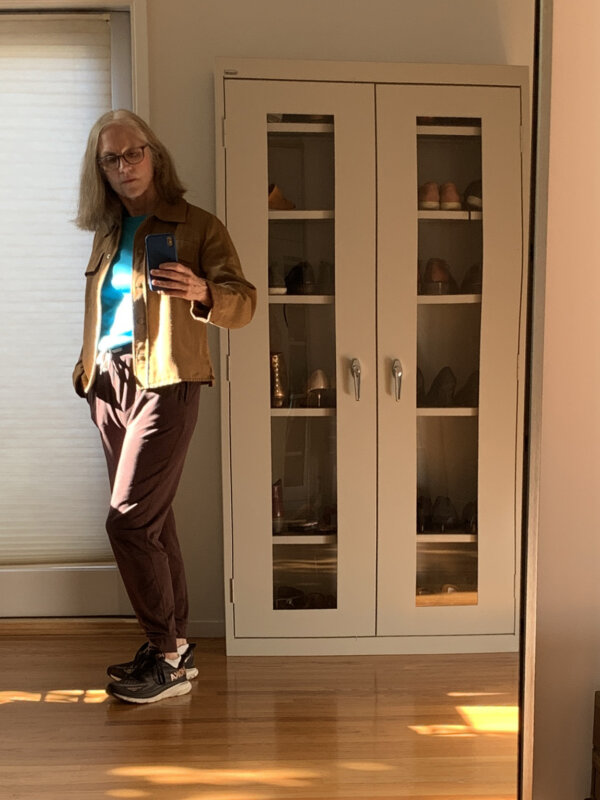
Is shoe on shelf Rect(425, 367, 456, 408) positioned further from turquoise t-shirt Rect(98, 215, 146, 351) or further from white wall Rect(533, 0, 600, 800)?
turquoise t-shirt Rect(98, 215, 146, 351)

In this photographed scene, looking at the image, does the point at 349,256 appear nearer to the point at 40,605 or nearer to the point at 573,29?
the point at 573,29

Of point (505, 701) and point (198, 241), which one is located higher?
point (198, 241)

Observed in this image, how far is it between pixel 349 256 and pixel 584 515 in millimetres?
619

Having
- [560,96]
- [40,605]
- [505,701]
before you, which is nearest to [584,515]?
[505,701]

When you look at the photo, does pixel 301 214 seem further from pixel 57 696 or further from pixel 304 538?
pixel 57 696

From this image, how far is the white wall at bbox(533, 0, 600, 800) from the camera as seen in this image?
1076mm

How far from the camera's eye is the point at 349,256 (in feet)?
4.90

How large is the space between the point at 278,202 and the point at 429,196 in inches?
11.2

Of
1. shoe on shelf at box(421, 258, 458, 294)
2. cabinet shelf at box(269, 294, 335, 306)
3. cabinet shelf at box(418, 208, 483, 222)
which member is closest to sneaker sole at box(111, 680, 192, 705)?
cabinet shelf at box(269, 294, 335, 306)

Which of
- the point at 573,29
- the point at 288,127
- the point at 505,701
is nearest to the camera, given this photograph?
the point at 573,29

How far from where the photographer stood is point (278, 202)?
150cm

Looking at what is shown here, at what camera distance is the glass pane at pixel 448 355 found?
1294mm

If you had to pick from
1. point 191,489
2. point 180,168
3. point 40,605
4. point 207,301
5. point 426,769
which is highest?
point 180,168

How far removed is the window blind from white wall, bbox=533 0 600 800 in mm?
657
